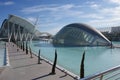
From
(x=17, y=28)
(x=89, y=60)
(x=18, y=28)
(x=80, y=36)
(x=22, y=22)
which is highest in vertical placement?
(x=22, y=22)

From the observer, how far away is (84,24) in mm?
54594

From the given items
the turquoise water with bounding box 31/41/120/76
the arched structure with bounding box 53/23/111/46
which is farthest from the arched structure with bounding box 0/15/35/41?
the turquoise water with bounding box 31/41/120/76

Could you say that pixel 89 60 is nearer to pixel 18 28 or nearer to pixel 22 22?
pixel 22 22

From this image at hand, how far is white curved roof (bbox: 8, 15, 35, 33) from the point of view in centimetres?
7456

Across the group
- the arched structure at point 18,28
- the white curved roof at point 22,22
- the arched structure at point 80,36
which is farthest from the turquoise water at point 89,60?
the arched structure at point 18,28

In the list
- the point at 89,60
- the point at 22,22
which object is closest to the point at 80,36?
the point at 89,60

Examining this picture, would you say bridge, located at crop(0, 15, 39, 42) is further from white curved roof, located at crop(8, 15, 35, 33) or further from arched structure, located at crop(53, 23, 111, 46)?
arched structure, located at crop(53, 23, 111, 46)

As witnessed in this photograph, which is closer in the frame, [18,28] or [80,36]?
[80,36]

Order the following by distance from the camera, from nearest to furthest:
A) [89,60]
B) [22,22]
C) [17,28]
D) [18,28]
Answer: [89,60] < [22,22] < [18,28] < [17,28]

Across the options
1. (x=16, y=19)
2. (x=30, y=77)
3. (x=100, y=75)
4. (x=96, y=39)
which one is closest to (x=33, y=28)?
(x=16, y=19)

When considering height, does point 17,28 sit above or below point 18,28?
above

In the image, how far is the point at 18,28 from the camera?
8381 cm

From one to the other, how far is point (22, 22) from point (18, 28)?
4902 millimetres

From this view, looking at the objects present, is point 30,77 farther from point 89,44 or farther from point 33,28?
point 33,28
